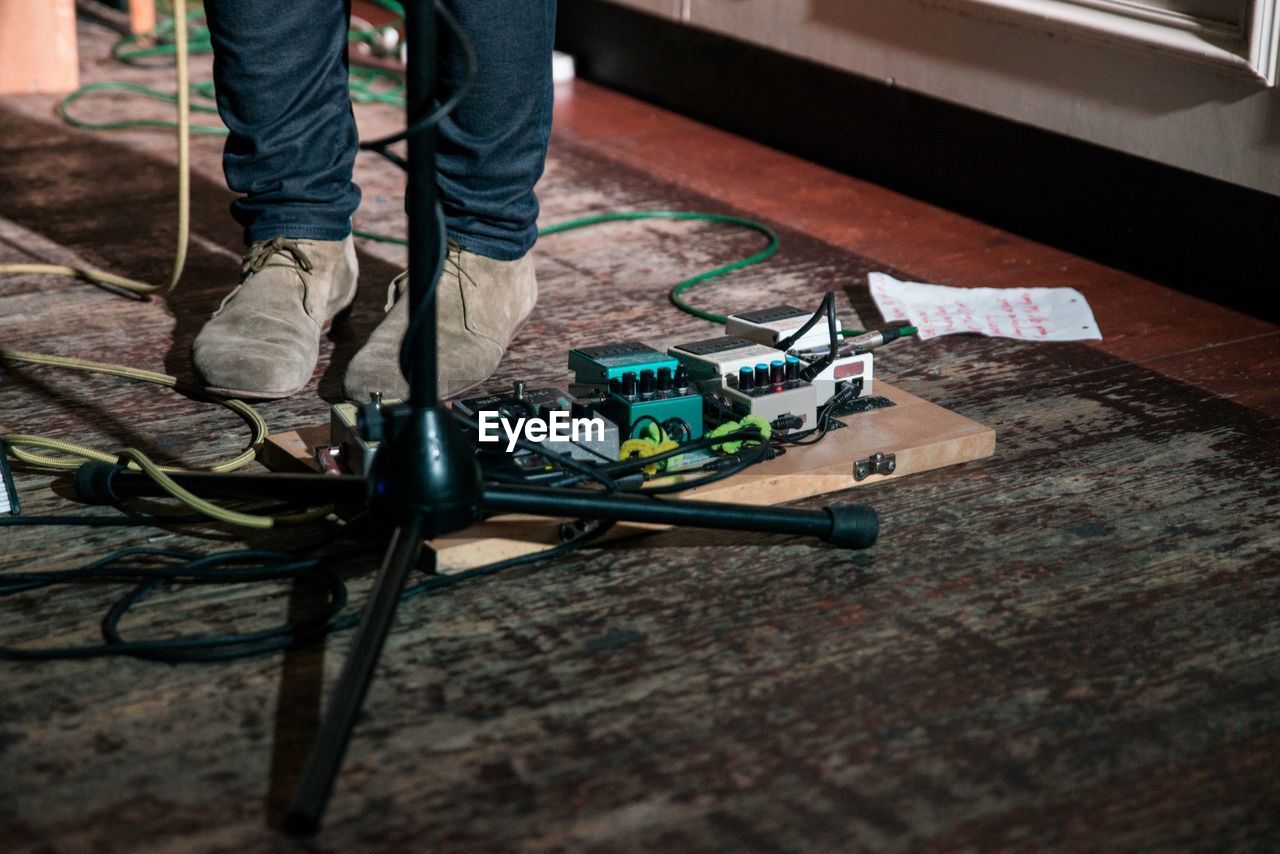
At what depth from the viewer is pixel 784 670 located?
95cm

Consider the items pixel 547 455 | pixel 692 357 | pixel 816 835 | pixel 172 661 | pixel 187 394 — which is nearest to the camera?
pixel 816 835

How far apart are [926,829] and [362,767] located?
32 cm

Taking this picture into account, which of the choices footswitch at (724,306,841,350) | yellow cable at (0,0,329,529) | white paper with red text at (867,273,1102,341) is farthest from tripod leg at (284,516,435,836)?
white paper with red text at (867,273,1102,341)

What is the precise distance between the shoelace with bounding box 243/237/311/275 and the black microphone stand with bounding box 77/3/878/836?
1.42 feet

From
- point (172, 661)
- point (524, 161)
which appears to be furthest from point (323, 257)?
point (172, 661)

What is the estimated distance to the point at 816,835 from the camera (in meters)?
0.79

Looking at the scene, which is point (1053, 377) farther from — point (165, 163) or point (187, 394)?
point (165, 163)

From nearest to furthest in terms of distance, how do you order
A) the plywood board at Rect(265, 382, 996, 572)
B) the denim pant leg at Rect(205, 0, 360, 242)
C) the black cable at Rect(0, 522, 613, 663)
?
1. the black cable at Rect(0, 522, 613, 663)
2. the plywood board at Rect(265, 382, 996, 572)
3. the denim pant leg at Rect(205, 0, 360, 242)

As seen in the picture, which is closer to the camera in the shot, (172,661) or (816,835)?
(816,835)

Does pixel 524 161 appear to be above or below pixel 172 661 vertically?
above

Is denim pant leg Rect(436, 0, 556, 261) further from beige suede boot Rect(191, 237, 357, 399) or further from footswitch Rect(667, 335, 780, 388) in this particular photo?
footswitch Rect(667, 335, 780, 388)

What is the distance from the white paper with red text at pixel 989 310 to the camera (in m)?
1.62

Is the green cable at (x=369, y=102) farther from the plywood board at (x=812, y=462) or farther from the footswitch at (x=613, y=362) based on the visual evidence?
the footswitch at (x=613, y=362)

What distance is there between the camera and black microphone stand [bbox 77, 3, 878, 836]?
0.81m
